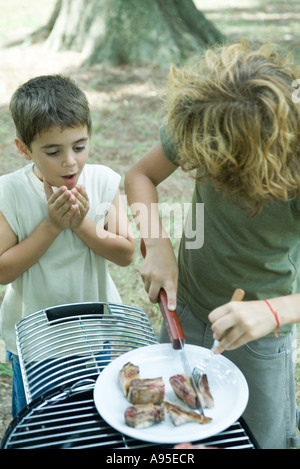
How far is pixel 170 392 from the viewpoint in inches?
68.6

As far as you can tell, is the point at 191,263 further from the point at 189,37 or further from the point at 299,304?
the point at 189,37

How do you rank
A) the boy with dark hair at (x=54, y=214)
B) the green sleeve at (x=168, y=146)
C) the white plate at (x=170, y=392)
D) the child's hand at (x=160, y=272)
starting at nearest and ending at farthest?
the white plate at (x=170, y=392) → the child's hand at (x=160, y=272) → the green sleeve at (x=168, y=146) → the boy with dark hair at (x=54, y=214)

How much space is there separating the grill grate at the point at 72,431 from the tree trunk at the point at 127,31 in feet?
21.1

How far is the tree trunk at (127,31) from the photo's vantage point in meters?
7.69

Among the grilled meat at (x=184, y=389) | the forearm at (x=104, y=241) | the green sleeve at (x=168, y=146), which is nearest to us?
the grilled meat at (x=184, y=389)

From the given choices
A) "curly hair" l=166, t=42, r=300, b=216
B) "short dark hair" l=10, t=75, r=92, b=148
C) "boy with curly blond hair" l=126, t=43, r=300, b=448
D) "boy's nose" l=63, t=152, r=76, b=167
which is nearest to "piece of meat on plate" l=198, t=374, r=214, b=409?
"boy with curly blond hair" l=126, t=43, r=300, b=448

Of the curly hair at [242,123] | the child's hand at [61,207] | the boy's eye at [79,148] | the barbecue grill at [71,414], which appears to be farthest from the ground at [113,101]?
the curly hair at [242,123]

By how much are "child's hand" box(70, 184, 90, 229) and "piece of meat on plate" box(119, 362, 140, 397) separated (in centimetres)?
70

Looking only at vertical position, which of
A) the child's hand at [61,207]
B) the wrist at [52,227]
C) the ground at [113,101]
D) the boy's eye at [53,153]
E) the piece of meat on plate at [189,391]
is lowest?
the piece of meat on plate at [189,391]

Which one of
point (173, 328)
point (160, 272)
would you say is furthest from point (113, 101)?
point (173, 328)

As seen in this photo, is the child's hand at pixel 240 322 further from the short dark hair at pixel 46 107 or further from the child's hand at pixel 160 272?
the short dark hair at pixel 46 107

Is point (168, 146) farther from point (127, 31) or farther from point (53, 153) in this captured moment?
point (127, 31)

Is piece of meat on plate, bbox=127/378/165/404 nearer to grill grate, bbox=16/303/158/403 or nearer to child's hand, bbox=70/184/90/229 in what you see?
grill grate, bbox=16/303/158/403
